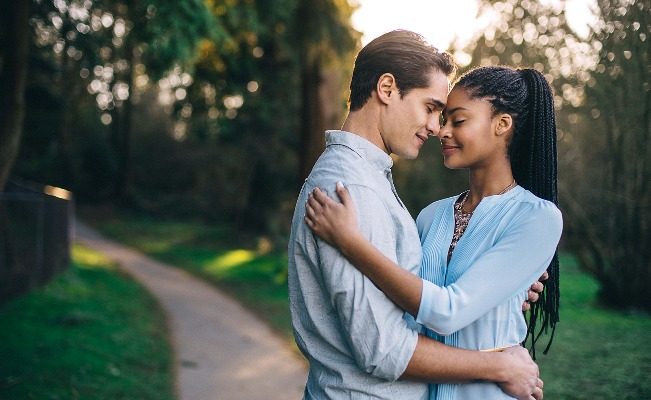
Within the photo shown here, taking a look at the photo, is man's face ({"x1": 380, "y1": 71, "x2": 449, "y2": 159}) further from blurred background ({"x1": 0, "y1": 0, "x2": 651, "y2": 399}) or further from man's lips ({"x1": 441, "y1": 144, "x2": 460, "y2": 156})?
blurred background ({"x1": 0, "y1": 0, "x2": 651, "y2": 399})

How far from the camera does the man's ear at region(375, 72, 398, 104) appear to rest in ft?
7.14

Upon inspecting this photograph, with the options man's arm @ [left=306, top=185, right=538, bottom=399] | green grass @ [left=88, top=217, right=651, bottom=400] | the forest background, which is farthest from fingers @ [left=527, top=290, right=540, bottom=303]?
the forest background

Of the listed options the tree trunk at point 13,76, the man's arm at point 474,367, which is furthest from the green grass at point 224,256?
the man's arm at point 474,367

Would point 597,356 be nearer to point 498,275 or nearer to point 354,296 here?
point 498,275

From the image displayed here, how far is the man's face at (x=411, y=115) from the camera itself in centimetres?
222

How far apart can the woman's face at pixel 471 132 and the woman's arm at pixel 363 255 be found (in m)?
0.67

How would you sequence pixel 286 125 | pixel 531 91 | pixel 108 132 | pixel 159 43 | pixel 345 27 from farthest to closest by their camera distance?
pixel 108 132 < pixel 286 125 < pixel 345 27 < pixel 159 43 < pixel 531 91

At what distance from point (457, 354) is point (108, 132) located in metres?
39.4

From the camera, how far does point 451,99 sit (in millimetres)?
2518

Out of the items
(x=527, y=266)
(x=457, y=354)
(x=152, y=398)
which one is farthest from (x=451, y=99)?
(x=152, y=398)

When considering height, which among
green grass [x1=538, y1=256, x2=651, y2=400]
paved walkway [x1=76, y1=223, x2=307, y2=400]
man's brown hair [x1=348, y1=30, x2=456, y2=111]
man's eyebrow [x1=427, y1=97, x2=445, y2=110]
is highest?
man's brown hair [x1=348, y1=30, x2=456, y2=111]

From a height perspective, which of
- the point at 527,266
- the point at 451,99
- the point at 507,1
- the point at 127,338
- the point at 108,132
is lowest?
the point at 108,132

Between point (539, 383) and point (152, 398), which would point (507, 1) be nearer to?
point (152, 398)

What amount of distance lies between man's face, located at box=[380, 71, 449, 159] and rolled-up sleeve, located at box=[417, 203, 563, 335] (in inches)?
17.2
